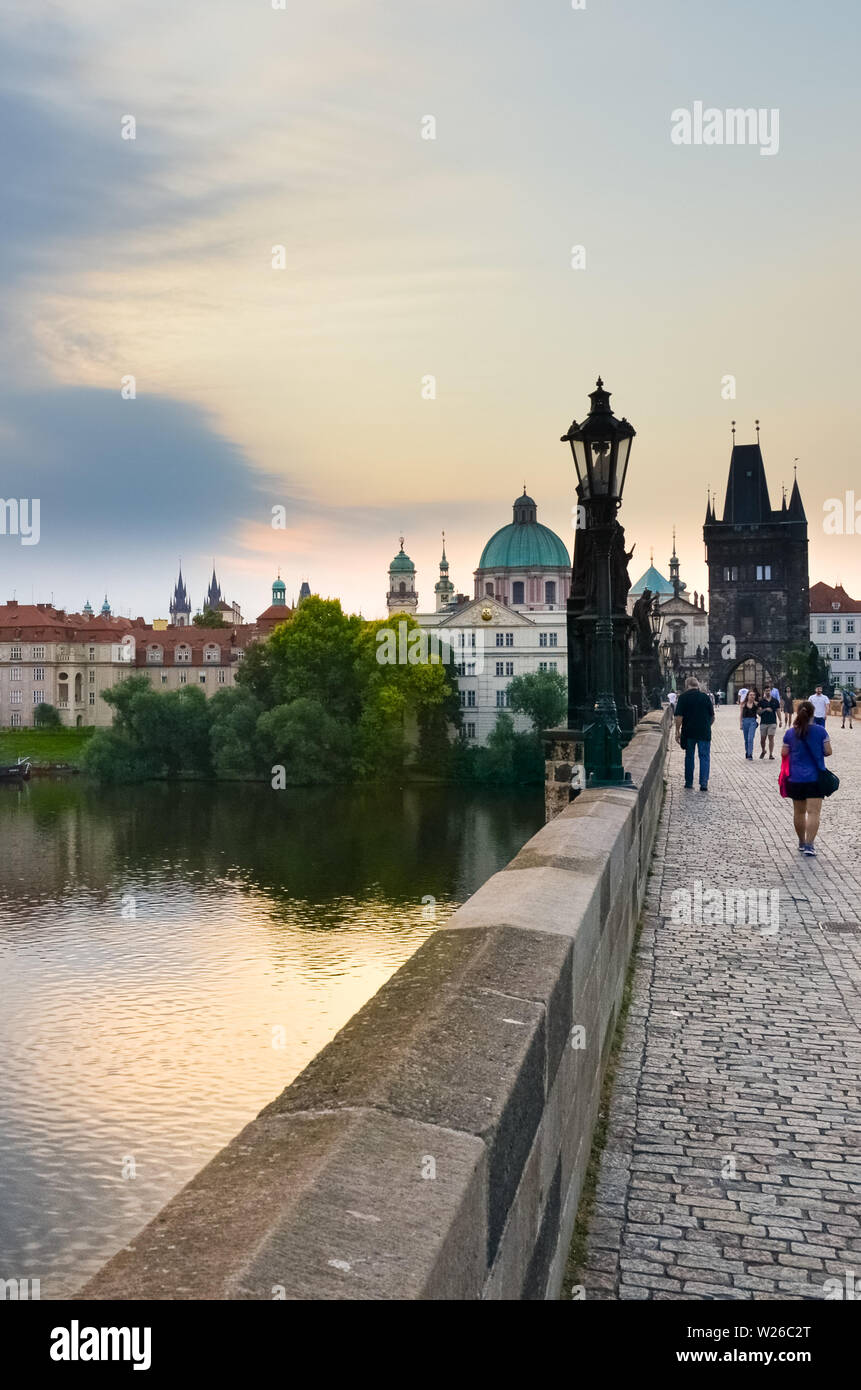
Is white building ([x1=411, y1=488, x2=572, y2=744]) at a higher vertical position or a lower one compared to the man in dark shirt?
higher

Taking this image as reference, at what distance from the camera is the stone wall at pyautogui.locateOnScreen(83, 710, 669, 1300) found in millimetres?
1993

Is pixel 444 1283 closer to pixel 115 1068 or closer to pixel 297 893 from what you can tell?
pixel 115 1068

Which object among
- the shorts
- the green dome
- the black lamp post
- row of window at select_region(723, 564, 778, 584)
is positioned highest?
the green dome

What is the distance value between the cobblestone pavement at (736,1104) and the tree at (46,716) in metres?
107

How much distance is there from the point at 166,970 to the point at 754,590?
3259 inches

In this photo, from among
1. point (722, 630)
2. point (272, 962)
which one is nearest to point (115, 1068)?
point (272, 962)

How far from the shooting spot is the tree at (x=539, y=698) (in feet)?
261

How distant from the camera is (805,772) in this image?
12031 millimetres

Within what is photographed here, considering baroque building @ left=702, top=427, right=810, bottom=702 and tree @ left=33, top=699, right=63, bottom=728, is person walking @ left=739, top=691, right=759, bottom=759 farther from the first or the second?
tree @ left=33, top=699, right=63, bottom=728

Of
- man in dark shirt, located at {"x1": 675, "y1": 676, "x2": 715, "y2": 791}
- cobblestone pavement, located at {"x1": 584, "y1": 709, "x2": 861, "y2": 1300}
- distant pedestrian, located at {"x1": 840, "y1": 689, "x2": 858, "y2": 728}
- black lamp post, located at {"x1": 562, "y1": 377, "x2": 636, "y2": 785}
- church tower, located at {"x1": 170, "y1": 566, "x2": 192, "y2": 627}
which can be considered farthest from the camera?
church tower, located at {"x1": 170, "y1": 566, "x2": 192, "y2": 627}

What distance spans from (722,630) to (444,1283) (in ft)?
349

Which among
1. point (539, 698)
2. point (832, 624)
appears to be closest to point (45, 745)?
point (539, 698)

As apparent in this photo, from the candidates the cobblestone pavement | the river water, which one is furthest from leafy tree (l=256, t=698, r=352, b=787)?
the cobblestone pavement

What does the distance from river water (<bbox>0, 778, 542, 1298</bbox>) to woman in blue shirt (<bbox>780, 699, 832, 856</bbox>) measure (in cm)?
952
